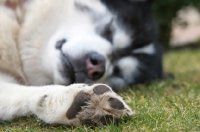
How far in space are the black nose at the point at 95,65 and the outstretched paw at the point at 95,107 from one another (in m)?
0.81

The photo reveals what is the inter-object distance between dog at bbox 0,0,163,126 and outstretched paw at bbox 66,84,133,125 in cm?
44

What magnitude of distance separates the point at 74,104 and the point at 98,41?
1.07 meters

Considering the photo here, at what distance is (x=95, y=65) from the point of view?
301cm

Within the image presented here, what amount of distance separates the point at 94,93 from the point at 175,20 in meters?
6.54

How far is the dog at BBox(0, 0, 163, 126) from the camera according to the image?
3006 mm

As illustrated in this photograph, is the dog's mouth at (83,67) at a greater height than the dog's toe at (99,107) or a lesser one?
lesser

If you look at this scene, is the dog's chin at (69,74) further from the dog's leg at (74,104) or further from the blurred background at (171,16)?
the blurred background at (171,16)

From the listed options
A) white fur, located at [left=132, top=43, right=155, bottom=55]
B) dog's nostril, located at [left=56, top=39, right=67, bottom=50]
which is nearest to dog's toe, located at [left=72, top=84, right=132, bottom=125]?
dog's nostril, located at [left=56, top=39, right=67, bottom=50]

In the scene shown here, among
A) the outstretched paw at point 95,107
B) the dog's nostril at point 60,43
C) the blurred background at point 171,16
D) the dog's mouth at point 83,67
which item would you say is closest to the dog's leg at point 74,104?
the outstretched paw at point 95,107

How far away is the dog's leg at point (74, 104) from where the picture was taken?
2141mm

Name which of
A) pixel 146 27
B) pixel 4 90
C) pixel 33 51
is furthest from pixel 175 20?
pixel 4 90

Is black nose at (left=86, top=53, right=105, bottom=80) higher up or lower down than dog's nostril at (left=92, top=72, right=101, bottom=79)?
higher up

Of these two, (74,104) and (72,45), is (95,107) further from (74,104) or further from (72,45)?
(72,45)

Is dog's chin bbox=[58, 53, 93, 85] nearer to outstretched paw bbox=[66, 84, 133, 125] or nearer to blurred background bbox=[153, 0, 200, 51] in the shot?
outstretched paw bbox=[66, 84, 133, 125]
